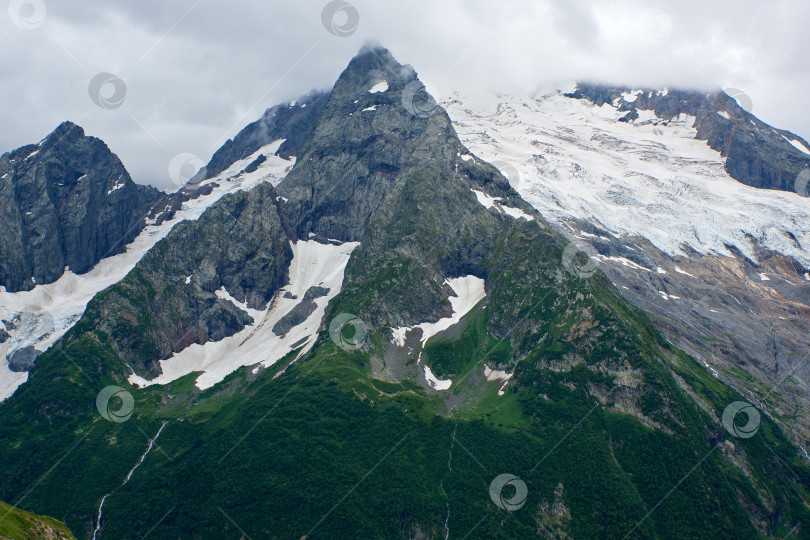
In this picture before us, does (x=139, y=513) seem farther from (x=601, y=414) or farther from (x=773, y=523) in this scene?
(x=773, y=523)

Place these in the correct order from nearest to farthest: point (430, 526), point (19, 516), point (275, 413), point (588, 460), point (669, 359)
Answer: point (19, 516), point (430, 526), point (588, 460), point (275, 413), point (669, 359)

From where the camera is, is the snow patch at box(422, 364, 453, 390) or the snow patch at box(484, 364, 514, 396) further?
the snow patch at box(422, 364, 453, 390)

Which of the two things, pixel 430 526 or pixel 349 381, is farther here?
pixel 349 381

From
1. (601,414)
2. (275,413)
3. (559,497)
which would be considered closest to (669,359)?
(601,414)

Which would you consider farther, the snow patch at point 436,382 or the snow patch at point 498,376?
the snow patch at point 436,382

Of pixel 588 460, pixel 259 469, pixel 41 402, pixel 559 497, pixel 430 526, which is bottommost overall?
pixel 41 402

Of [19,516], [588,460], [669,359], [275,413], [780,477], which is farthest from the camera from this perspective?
[669,359]

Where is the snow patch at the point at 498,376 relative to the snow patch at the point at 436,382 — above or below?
above

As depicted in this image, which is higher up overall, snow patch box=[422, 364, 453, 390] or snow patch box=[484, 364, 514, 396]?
snow patch box=[484, 364, 514, 396]

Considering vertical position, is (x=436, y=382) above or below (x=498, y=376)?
below

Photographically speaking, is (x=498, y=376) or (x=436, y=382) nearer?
(x=498, y=376)

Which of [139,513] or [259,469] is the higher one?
[259,469]
